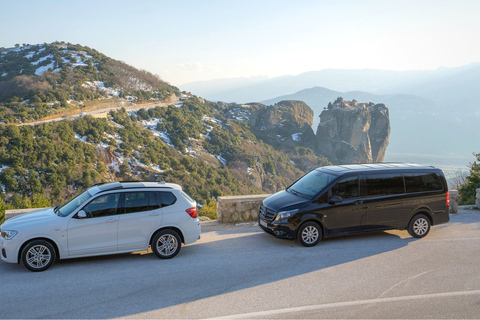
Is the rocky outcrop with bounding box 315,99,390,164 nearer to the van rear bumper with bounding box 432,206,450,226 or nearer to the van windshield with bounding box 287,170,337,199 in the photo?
the van rear bumper with bounding box 432,206,450,226

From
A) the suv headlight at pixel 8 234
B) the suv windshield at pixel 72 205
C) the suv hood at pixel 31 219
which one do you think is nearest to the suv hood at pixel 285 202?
the suv windshield at pixel 72 205

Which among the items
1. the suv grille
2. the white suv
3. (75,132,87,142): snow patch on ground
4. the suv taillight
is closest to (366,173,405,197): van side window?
the suv grille

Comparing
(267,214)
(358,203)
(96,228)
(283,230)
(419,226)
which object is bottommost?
(419,226)

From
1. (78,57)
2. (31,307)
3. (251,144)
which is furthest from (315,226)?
(78,57)

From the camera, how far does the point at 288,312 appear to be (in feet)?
18.4

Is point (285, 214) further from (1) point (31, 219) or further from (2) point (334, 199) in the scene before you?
(1) point (31, 219)

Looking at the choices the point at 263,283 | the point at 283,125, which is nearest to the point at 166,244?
the point at 263,283

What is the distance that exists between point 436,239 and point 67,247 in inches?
320

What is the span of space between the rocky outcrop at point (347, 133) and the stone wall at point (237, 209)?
85.4 meters

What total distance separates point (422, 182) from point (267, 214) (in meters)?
3.83

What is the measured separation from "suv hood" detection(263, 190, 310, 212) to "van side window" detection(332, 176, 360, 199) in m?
0.75

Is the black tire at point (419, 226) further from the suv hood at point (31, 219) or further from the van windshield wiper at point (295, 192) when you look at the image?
the suv hood at point (31, 219)

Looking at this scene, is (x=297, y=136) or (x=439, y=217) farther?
(x=297, y=136)

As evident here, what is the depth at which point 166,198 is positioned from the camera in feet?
26.1
